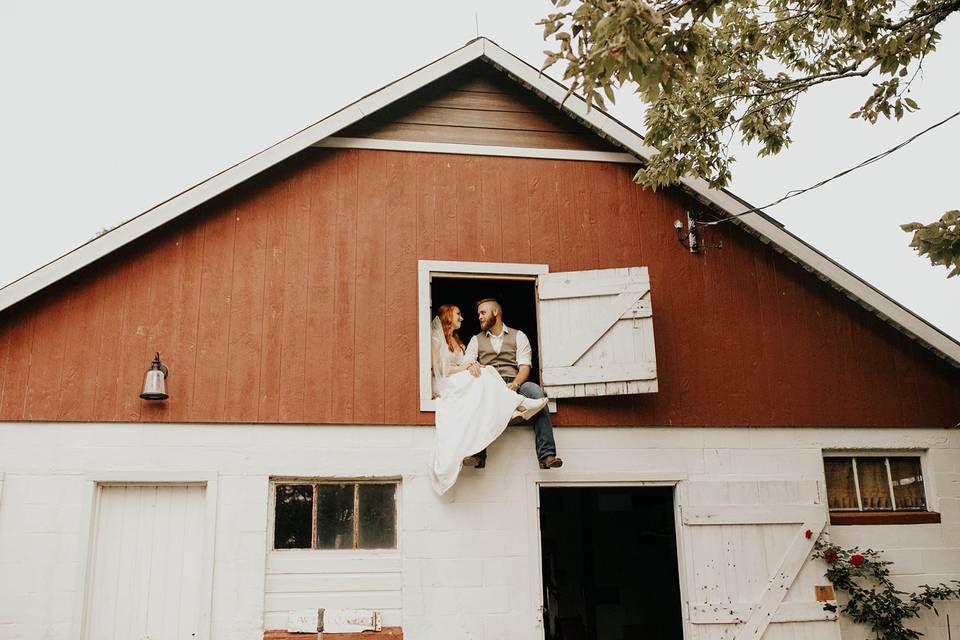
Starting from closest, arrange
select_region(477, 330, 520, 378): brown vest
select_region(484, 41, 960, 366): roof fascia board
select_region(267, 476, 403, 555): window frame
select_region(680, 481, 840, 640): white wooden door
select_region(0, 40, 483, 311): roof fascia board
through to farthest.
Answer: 1. select_region(0, 40, 483, 311): roof fascia board
2. select_region(267, 476, 403, 555): window frame
3. select_region(680, 481, 840, 640): white wooden door
4. select_region(477, 330, 520, 378): brown vest
5. select_region(484, 41, 960, 366): roof fascia board

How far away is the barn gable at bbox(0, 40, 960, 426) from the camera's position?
7094mm

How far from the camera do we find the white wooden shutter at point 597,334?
7.50 meters

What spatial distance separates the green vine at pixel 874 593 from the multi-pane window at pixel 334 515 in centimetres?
366

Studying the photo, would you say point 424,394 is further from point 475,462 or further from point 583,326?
point 583,326

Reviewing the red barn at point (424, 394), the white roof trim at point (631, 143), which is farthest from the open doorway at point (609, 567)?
the white roof trim at point (631, 143)

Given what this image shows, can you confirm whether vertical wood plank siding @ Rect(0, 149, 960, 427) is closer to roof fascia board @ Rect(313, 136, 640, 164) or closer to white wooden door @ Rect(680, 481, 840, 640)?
roof fascia board @ Rect(313, 136, 640, 164)

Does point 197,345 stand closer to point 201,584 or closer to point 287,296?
point 287,296

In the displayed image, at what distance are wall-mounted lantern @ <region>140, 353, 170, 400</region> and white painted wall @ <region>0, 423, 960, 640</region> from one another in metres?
0.31

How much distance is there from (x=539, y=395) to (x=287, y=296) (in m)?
2.28

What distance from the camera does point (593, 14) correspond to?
520cm

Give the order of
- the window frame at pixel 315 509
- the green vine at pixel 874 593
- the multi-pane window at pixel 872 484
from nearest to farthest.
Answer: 1. the window frame at pixel 315 509
2. the green vine at pixel 874 593
3. the multi-pane window at pixel 872 484

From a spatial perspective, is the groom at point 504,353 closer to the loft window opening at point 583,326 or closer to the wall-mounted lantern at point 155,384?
the loft window opening at point 583,326

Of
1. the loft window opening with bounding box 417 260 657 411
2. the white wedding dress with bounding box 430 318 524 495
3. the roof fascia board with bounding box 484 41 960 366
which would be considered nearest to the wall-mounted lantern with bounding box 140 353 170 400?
the loft window opening with bounding box 417 260 657 411

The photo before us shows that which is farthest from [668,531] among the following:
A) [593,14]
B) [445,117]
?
[593,14]
